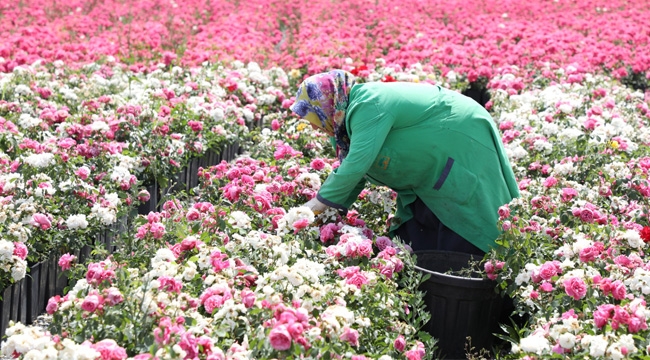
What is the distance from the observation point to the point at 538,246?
3375 millimetres

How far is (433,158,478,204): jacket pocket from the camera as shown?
367 cm

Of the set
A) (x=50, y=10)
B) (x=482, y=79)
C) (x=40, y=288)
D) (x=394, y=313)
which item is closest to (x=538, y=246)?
(x=394, y=313)

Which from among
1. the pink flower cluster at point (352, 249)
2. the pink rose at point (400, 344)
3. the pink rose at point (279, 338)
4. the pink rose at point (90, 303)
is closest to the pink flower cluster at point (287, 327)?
the pink rose at point (279, 338)

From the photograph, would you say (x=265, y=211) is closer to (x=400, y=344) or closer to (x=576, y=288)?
(x=400, y=344)

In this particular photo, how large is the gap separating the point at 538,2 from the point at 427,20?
2.39 meters

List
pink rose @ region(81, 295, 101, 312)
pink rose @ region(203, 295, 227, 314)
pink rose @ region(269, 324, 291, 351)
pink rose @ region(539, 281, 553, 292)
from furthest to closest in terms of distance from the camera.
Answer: pink rose @ region(539, 281, 553, 292) < pink rose @ region(203, 295, 227, 314) < pink rose @ region(81, 295, 101, 312) < pink rose @ region(269, 324, 291, 351)

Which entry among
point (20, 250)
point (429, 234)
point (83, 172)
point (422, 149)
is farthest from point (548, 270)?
point (83, 172)

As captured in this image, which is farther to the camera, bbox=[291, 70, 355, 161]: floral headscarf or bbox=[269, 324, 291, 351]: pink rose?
bbox=[291, 70, 355, 161]: floral headscarf

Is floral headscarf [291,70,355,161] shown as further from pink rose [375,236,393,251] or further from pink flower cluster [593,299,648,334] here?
pink flower cluster [593,299,648,334]

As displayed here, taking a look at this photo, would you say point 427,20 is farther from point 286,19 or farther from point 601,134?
point 601,134

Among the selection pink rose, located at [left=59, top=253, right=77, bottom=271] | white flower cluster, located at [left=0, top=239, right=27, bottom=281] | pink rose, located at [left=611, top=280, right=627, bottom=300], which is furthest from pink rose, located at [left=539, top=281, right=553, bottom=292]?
white flower cluster, located at [left=0, top=239, right=27, bottom=281]

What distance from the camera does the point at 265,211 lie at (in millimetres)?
3652

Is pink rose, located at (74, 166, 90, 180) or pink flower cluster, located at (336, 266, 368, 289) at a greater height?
pink flower cluster, located at (336, 266, 368, 289)

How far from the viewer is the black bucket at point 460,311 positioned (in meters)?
3.30
